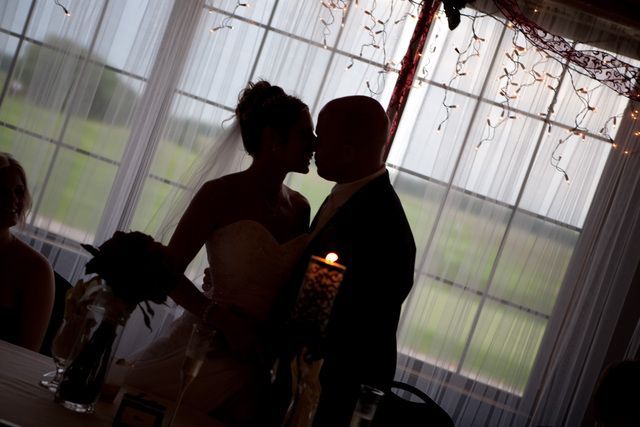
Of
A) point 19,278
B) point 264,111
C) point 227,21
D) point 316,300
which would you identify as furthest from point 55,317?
point 227,21

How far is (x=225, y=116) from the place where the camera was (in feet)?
17.3

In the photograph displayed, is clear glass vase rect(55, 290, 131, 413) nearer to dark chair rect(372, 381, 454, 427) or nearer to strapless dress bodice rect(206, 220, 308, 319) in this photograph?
strapless dress bodice rect(206, 220, 308, 319)

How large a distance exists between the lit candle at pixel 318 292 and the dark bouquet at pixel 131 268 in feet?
1.30

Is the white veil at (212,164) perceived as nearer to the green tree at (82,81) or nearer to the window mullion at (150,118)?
the window mullion at (150,118)

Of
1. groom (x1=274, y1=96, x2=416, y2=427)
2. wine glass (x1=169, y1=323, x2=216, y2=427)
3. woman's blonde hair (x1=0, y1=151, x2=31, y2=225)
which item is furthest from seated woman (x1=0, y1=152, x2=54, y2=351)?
wine glass (x1=169, y1=323, x2=216, y2=427)

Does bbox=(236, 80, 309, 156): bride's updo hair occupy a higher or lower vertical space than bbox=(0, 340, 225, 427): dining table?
higher

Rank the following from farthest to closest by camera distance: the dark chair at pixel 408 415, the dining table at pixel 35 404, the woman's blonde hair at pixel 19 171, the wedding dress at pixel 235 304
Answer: the dark chair at pixel 408 415
the woman's blonde hair at pixel 19 171
the wedding dress at pixel 235 304
the dining table at pixel 35 404

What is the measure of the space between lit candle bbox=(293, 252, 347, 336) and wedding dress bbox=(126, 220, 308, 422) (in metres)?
0.66

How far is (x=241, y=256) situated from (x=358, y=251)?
16.4 inches

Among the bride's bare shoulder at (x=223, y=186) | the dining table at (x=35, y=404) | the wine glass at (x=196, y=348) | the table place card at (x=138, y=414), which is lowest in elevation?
the dining table at (x=35, y=404)

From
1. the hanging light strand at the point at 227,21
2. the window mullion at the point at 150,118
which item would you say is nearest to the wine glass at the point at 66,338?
the window mullion at the point at 150,118

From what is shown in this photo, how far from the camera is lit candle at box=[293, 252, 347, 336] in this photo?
1.71m

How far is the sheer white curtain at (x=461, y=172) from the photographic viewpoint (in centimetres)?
506

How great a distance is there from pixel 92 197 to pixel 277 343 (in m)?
3.78
